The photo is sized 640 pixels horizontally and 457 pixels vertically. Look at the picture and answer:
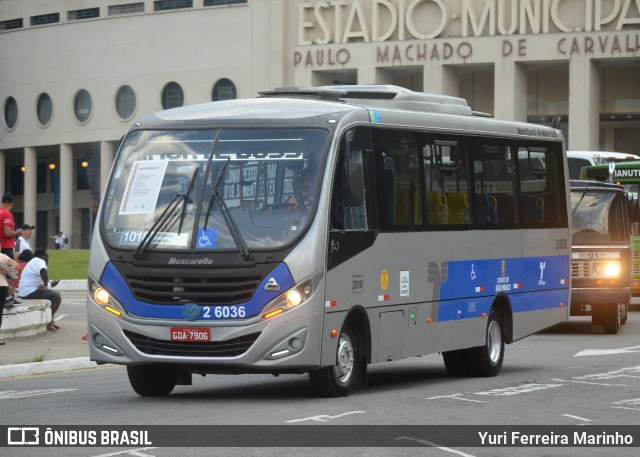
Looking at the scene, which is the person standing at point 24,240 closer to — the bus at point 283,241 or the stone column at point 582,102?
the bus at point 283,241

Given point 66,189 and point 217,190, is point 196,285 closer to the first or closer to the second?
point 217,190

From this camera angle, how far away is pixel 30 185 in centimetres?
9081

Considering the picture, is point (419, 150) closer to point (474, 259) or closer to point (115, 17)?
point (474, 259)

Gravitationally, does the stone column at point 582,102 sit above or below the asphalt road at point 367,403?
above

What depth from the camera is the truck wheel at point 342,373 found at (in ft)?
45.1

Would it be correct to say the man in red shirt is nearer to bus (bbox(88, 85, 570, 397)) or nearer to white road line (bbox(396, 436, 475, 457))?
bus (bbox(88, 85, 570, 397))

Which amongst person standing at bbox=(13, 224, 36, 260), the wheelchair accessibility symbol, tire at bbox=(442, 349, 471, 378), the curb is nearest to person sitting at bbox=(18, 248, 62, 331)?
person standing at bbox=(13, 224, 36, 260)

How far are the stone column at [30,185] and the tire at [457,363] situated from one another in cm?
7539

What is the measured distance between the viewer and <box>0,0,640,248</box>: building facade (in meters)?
66.7

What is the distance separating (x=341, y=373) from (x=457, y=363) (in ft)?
11.7

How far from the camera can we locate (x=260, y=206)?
44.3ft

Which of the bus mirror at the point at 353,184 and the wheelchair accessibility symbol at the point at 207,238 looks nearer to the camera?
the wheelchair accessibility symbol at the point at 207,238

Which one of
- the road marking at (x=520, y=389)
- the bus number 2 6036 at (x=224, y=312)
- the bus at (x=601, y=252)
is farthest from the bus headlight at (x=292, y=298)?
the bus at (x=601, y=252)

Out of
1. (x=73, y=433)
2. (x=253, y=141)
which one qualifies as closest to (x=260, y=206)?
(x=253, y=141)
